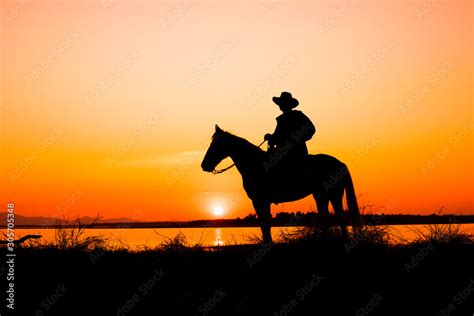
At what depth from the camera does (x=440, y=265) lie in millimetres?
9359

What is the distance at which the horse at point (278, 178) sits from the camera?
12.5 meters

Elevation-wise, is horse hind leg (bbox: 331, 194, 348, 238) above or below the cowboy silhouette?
below

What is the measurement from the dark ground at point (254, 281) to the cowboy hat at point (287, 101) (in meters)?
3.74

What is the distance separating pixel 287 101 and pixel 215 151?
2.04 metres

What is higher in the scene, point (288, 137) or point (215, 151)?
point (288, 137)

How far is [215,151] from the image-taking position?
12.7m

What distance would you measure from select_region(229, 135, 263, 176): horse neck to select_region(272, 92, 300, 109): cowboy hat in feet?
3.90

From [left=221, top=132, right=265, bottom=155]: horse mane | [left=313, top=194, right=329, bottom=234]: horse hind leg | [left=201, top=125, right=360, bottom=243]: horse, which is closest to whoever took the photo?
[left=313, top=194, right=329, bottom=234]: horse hind leg

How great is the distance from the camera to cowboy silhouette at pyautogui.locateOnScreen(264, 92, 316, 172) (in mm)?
12570

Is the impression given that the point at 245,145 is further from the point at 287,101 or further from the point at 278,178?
the point at 287,101

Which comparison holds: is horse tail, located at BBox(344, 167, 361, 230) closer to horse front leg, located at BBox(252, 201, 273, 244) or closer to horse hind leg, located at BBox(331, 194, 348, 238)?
horse hind leg, located at BBox(331, 194, 348, 238)

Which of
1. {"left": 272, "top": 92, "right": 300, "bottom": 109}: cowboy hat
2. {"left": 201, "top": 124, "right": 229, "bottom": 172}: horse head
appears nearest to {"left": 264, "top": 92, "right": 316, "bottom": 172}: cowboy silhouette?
{"left": 272, "top": 92, "right": 300, "bottom": 109}: cowboy hat

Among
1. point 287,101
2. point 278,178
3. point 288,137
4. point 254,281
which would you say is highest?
point 287,101

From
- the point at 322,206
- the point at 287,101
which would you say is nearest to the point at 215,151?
the point at 287,101
